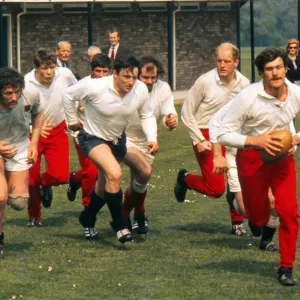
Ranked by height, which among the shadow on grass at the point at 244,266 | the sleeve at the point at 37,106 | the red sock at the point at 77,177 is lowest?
the shadow on grass at the point at 244,266

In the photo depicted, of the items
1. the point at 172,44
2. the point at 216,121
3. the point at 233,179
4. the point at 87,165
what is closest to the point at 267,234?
the point at 233,179

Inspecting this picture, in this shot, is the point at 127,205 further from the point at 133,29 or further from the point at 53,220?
the point at 133,29

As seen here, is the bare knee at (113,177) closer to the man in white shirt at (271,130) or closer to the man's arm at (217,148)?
the man's arm at (217,148)

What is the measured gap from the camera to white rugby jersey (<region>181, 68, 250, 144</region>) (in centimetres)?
1269

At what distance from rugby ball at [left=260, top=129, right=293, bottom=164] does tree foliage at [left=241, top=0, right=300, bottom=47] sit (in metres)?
93.2

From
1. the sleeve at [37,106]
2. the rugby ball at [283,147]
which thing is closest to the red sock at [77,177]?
the sleeve at [37,106]

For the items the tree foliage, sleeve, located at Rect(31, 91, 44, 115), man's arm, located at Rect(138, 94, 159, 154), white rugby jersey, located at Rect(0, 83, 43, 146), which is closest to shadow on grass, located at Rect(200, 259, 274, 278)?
man's arm, located at Rect(138, 94, 159, 154)

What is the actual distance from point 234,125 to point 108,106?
216 cm

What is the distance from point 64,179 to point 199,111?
6.40 feet

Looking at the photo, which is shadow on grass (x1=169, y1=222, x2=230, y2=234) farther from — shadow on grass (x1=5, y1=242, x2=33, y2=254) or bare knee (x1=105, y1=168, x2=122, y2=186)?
shadow on grass (x1=5, y1=242, x2=33, y2=254)

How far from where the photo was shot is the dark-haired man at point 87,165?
13.5 m

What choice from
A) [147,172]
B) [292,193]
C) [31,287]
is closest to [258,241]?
[147,172]

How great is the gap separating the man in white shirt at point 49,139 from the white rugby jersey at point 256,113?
3976 mm

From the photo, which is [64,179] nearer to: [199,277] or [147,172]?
[147,172]
